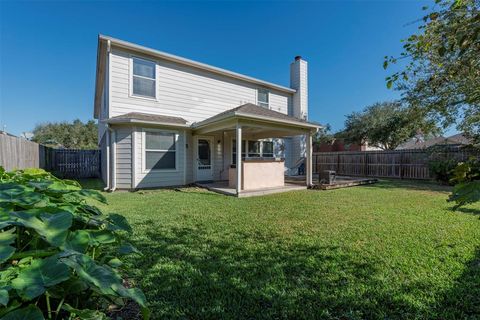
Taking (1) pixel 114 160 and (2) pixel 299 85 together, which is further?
(2) pixel 299 85

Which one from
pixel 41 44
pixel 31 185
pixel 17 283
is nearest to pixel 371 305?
pixel 17 283

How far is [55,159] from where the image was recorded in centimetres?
1433

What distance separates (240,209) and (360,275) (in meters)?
3.42

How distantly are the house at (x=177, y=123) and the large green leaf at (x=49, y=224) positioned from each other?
6233mm

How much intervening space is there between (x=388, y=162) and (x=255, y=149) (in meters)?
8.38

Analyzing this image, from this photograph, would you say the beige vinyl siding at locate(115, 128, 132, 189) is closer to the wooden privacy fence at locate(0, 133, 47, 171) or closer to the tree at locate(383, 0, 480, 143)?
the wooden privacy fence at locate(0, 133, 47, 171)

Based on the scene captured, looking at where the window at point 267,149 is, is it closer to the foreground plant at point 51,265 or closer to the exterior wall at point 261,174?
the exterior wall at point 261,174

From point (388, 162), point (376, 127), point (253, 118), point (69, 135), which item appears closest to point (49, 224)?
point (253, 118)

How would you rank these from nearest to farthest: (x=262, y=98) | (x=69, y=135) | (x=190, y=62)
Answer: (x=190, y=62) → (x=262, y=98) → (x=69, y=135)

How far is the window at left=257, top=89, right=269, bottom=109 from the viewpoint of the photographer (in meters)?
12.7

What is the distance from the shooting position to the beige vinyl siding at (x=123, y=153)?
344 inches

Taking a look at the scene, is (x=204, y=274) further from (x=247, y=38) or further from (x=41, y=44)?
(x=41, y=44)

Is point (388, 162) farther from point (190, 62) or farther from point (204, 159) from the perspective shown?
point (190, 62)

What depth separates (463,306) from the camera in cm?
208
